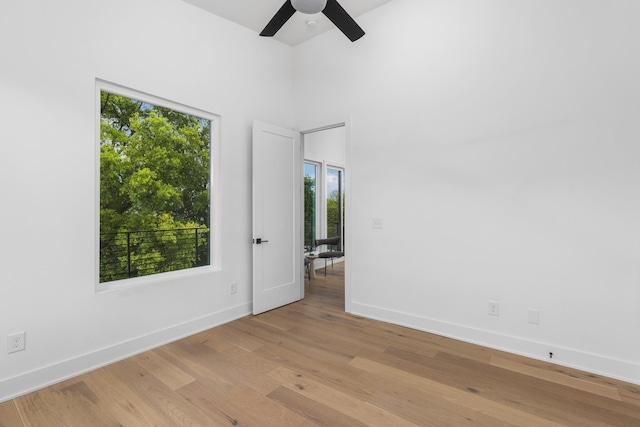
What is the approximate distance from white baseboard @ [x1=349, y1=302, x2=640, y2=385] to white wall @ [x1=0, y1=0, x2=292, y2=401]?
196 cm

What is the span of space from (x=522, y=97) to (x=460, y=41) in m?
0.78

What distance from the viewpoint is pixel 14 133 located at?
2.07 m

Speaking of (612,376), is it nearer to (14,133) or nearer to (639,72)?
(639,72)

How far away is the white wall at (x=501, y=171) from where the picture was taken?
2271 millimetres

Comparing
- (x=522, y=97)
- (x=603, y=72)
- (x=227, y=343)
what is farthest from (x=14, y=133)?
(x=603, y=72)

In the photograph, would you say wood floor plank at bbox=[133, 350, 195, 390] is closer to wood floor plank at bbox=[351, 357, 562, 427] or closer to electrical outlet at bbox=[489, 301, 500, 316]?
wood floor plank at bbox=[351, 357, 562, 427]

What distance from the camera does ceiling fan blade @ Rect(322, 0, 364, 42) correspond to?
95.1 inches

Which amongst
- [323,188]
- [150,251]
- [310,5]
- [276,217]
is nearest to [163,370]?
[150,251]

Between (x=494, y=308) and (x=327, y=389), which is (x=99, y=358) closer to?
(x=327, y=389)

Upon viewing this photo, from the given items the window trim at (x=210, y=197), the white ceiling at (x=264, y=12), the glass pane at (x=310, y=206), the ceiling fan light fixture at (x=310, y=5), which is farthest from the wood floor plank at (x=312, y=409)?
the glass pane at (x=310, y=206)

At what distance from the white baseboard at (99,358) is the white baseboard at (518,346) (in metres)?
1.71

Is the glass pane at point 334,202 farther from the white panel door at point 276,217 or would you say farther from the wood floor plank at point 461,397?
the wood floor plank at point 461,397

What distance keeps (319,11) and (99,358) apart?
3.10m

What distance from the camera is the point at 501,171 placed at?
8.84ft
